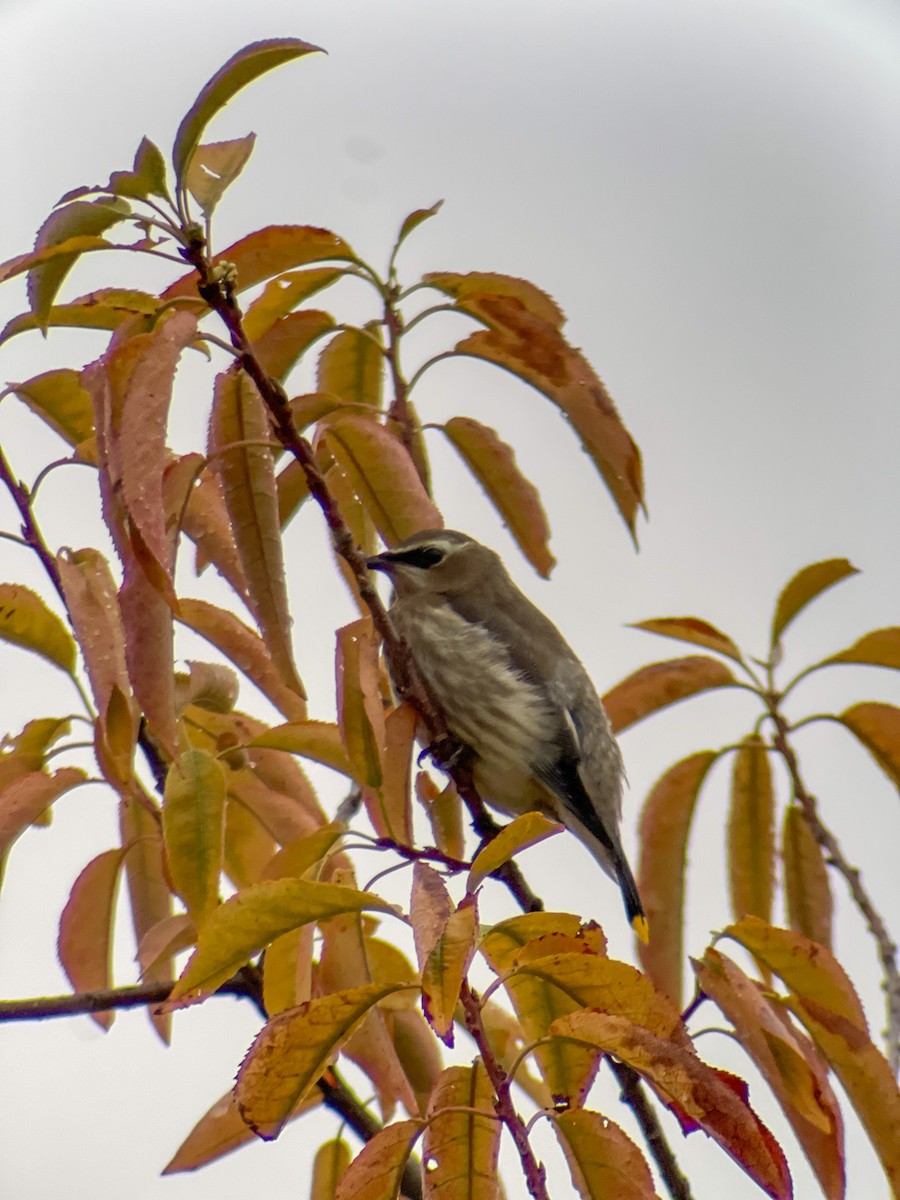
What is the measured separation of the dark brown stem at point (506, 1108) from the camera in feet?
6.43

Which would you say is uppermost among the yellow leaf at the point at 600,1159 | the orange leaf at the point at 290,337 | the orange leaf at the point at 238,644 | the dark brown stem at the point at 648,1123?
the orange leaf at the point at 290,337

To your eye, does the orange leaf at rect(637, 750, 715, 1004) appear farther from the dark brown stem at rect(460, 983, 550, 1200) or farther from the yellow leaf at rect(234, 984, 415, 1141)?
the yellow leaf at rect(234, 984, 415, 1141)

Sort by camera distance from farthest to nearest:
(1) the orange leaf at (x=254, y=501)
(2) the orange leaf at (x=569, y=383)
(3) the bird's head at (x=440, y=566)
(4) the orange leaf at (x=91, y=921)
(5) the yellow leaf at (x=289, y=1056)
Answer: (3) the bird's head at (x=440, y=566), (4) the orange leaf at (x=91, y=921), (2) the orange leaf at (x=569, y=383), (1) the orange leaf at (x=254, y=501), (5) the yellow leaf at (x=289, y=1056)

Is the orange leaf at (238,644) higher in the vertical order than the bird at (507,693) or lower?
lower

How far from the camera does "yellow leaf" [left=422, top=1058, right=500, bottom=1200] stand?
6.66 ft

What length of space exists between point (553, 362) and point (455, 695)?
2.30m

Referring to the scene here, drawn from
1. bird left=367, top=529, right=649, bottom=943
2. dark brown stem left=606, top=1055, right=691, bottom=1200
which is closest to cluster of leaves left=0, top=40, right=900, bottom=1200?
dark brown stem left=606, top=1055, right=691, bottom=1200

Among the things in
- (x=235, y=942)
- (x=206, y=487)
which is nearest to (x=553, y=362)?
(x=206, y=487)

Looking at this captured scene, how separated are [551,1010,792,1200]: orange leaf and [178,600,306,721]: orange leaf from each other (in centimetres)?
115

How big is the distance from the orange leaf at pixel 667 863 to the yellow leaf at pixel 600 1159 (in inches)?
37.6

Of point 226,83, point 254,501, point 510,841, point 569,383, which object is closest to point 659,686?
point 569,383

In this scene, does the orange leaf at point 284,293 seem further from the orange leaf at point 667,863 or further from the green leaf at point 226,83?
the orange leaf at point 667,863

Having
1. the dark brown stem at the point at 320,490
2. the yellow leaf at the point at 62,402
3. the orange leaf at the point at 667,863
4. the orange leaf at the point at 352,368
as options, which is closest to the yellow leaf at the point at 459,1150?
the dark brown stem at the point at 320,490

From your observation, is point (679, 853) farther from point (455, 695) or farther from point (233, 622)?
point (455, 695)
